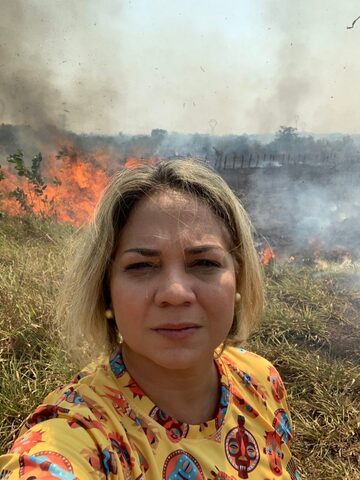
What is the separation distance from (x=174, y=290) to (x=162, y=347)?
167 mm

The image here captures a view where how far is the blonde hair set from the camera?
1.53m

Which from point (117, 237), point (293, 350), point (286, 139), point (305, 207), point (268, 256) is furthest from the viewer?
point (286, 139)

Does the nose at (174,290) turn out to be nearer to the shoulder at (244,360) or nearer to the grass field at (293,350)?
the shoulder at (244,360)

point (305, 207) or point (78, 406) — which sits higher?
point (305, 207)

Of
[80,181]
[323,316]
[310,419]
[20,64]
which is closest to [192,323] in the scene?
[310,419]

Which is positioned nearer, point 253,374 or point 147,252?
point 147,252

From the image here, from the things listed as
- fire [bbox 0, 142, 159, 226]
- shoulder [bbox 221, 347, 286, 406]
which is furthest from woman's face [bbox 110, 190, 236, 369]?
fire [bbox 0, 142, 159, 226]

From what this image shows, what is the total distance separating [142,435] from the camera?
1308mm

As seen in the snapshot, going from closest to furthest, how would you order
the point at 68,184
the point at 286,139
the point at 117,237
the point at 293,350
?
the point at 117,237 < the point at 293,350 < the point at 68,184 < the point at 286,139

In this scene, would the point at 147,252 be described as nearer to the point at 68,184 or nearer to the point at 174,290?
the point at 174,290

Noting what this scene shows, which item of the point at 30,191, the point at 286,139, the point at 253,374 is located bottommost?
the point at 253,374

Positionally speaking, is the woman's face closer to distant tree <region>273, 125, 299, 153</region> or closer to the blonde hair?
the blonde hair

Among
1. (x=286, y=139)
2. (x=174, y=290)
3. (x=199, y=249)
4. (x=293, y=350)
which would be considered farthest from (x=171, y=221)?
(x=286, y=139)

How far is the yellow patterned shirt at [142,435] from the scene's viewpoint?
110cm
